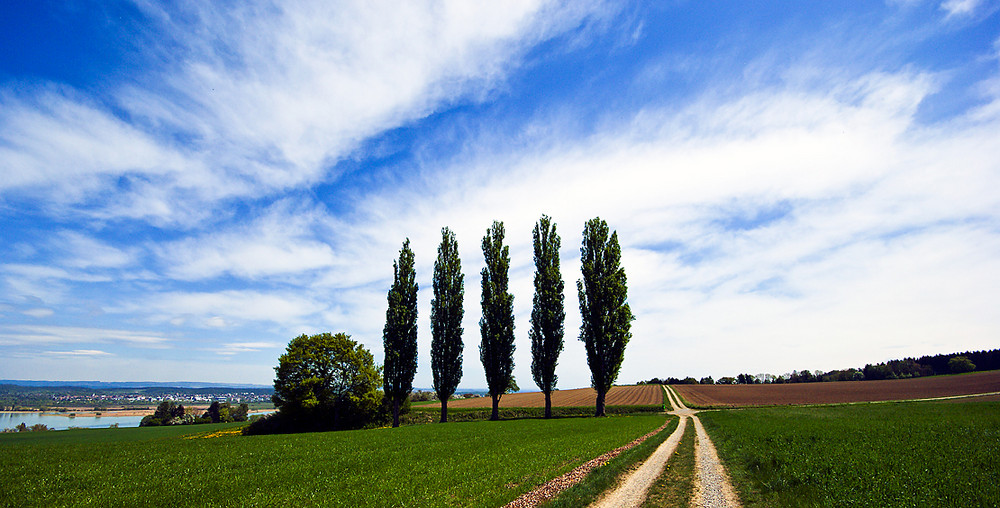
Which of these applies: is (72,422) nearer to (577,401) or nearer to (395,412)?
(395,412)

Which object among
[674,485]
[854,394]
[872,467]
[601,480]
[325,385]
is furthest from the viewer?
[854,394]

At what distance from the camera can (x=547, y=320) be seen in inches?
2085

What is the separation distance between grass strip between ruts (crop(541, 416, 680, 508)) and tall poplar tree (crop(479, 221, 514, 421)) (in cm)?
3119

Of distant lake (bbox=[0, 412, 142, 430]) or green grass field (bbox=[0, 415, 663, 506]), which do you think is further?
distant lake (bbox=[0, 412, 142, 430])

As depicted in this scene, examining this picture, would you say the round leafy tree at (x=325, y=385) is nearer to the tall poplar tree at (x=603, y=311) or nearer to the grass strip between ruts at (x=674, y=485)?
the tall poplar tree at (x=603, y=311)

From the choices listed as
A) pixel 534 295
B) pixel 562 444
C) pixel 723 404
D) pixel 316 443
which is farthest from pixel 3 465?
pixel 723 404

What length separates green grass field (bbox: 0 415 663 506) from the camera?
42.8 ft

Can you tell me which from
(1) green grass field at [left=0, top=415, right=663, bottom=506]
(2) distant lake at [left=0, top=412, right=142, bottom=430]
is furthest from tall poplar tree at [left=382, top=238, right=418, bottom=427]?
(2) distant lake at [left=0, top=412, right=142, bottom=430]

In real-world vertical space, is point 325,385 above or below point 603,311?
below

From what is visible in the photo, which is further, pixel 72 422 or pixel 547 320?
pixel 72 422

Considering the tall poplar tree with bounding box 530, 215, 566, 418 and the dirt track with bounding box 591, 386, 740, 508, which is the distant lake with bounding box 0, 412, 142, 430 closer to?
the tall poplar tree with bounding box 530, 215, 566, 418

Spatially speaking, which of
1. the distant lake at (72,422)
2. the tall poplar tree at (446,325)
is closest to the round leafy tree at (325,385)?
the tall poplar tree at (446,325)

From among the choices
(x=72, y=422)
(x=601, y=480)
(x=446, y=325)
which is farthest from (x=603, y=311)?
(x=72, y=422)

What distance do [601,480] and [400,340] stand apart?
38688 mm
